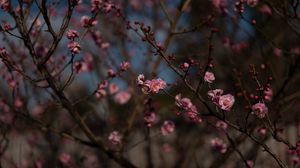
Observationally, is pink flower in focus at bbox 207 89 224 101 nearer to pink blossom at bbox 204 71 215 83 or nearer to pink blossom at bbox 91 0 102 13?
pink blossom at bbox 204 71 215 83

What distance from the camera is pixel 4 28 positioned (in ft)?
9.05

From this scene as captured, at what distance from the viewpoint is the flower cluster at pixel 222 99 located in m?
2.43

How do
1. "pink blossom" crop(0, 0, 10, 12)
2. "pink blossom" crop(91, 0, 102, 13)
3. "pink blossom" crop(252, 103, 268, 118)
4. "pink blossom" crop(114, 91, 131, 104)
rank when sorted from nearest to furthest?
1. "pink blossom" crop(252, 103, 268, 118)
2. "pink blossom" crop(0, 0, 10, 12)
3. "pink blossom" crop(91, 0, 102, 13)
4. "pink blossom" crop(114, 91, 131, 104)

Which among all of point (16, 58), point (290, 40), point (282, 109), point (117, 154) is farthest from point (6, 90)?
point (290, 40)

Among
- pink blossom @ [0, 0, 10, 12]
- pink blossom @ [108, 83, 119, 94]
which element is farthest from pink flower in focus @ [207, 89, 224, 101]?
pink blossom @ [108, 83, 119, 94]

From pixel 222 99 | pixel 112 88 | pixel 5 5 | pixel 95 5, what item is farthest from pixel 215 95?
pixel 112 88

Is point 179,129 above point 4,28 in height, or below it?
above

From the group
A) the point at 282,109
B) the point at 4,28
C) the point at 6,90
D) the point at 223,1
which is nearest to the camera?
the point at 4,28

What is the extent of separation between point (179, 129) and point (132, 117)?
432 cm

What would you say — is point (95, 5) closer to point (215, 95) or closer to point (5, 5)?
point (5, 5)

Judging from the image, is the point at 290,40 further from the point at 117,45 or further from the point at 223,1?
the point at 223,1

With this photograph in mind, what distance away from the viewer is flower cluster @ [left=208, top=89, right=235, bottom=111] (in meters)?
2.43

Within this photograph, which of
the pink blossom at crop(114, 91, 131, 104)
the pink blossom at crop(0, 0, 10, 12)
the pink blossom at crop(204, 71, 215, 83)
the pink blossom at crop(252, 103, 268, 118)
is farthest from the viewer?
the pink blossom at crop(114, 91, 131, 104)

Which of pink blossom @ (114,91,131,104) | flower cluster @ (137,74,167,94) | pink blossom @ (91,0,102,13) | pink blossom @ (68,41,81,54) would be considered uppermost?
pink blossom @ (114,91,131,104)
